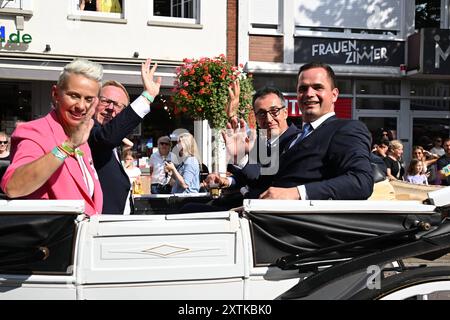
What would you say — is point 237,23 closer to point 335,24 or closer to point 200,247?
Result: point 335,24

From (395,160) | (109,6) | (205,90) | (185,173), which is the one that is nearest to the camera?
(185,173)

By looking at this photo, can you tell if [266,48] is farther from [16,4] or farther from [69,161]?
[69,161]

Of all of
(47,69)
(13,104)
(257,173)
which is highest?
(47,69)

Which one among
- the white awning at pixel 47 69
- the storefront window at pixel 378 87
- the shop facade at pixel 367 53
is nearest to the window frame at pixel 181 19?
the shop facade at pixel 367 53

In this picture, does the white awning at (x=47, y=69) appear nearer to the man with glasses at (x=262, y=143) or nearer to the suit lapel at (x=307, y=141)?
the man with glasses at (x=262, y=143)

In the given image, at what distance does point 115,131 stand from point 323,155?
117 centimetres

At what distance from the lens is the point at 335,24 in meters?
13.2

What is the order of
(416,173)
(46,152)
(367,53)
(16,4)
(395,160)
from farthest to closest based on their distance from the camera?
(367,53) < (16,4) < (395,160) < (416,173) < (46,152)

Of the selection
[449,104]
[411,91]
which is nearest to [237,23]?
[411,91]

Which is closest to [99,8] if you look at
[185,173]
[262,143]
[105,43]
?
[105,43]

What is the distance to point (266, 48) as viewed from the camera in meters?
12.7

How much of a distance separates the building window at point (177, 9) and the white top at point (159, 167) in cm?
544

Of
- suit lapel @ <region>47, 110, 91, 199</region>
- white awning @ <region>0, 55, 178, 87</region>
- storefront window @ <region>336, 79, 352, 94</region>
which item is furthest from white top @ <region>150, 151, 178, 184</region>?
storefront window @ <region>336, 79, 352, 94</region>

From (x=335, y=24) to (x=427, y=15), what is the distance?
2.80 metres
